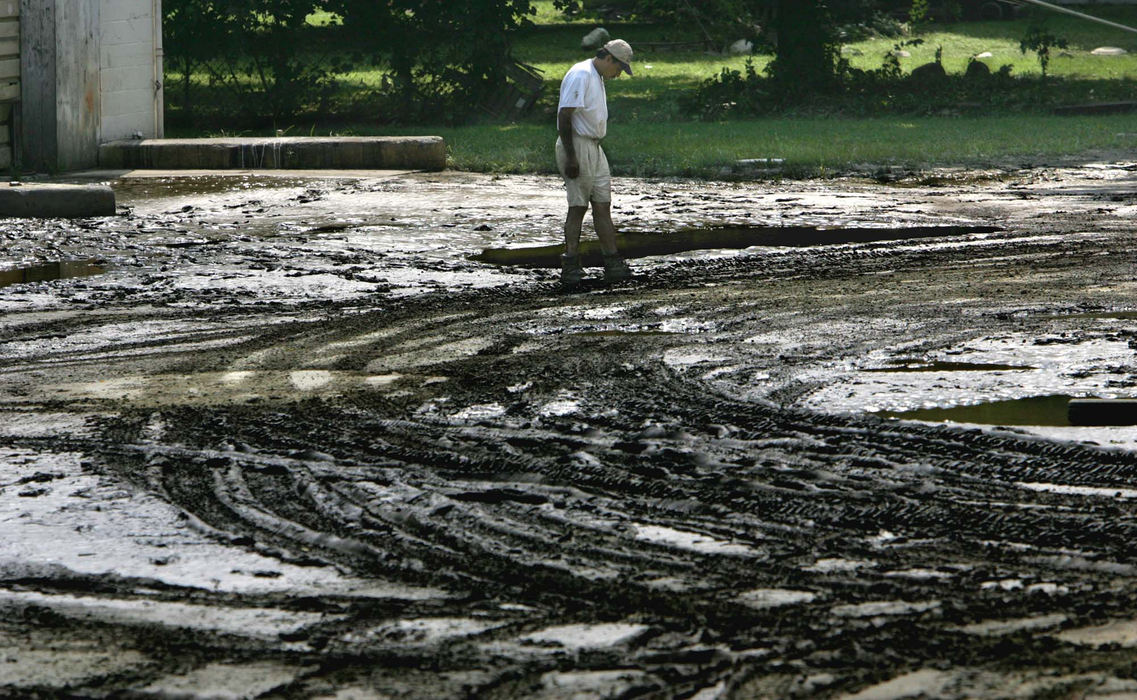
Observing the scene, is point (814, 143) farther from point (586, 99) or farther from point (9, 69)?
point (9, 69)

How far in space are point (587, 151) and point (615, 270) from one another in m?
0.97

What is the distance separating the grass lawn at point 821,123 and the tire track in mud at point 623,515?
32.2ft

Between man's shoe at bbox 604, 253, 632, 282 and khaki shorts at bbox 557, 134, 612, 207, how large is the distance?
59cm

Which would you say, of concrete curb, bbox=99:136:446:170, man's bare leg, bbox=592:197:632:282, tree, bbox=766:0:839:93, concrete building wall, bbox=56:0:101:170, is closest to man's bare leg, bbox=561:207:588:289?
man's bare leg, bbox=592:197:632:282

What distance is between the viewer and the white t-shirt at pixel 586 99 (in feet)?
33.5

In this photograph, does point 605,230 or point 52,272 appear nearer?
point 605,230

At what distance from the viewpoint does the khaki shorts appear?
10406 mm

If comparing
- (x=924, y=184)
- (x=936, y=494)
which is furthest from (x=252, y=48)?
(x=936, y=494)

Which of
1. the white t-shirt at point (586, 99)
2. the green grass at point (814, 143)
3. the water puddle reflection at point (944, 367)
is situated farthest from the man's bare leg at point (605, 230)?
the green grass at point (814, 143)

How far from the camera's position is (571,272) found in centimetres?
1012

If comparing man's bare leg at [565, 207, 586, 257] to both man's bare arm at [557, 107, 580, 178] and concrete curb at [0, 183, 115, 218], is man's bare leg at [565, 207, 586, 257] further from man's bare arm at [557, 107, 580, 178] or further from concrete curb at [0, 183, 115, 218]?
concrete curb at [0, 183, 115, 218]

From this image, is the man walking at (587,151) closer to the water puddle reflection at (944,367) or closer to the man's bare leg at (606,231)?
the man's bare leg at (606,231)

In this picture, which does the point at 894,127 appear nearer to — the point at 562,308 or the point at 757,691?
the point at 562,308

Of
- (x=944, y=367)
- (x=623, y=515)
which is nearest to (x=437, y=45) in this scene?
(x=944, y=367)
